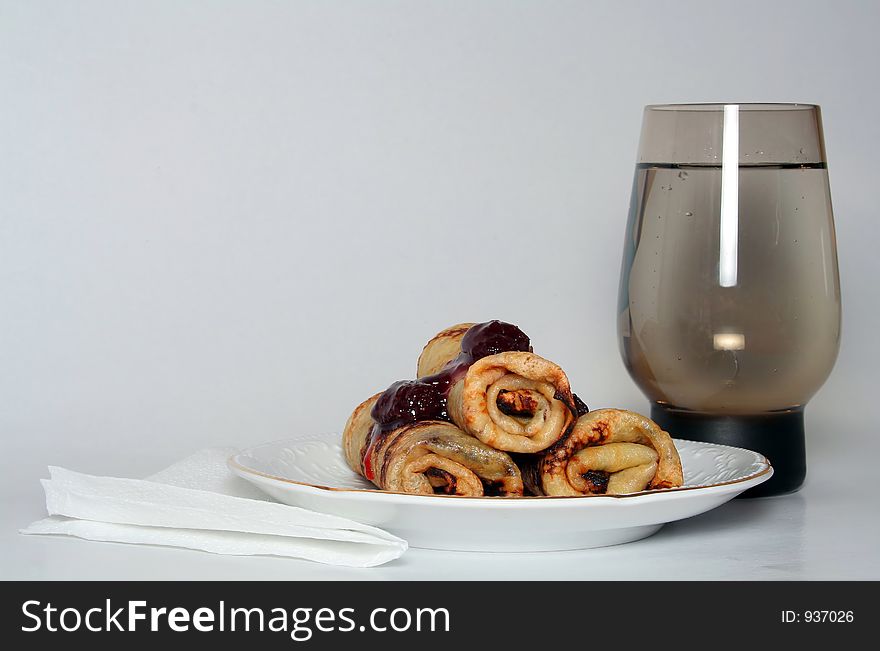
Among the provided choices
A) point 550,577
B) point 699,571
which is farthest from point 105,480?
point 699,571

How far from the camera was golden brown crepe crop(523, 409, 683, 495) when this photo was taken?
1.26 metres

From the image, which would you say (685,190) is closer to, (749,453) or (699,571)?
(749,453)

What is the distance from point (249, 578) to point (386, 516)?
0.44 ft

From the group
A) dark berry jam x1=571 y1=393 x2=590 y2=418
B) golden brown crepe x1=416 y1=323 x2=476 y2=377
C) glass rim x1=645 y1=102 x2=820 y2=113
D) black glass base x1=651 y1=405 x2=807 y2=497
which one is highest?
glass rim x1=645 y1=102 x2=820 y2=113

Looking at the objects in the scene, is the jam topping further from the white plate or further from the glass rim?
the glass rim

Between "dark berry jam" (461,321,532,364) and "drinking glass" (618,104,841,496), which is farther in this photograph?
"drinking glass" (618,104,841,496)

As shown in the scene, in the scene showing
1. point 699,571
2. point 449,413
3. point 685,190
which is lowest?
point 699,571

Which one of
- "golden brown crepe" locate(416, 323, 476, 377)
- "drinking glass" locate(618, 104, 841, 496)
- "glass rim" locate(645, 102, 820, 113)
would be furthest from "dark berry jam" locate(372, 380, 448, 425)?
"glass rim" locate(645, 102, 820, 113)

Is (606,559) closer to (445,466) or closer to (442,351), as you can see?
(445,466)

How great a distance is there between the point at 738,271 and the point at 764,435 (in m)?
0.20

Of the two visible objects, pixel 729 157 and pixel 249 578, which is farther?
pixel 729 157

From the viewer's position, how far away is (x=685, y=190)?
1558mm

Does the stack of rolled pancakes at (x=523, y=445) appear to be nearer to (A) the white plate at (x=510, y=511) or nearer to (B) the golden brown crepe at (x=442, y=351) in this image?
Result: (A) the white plate at (x=510, y=511)

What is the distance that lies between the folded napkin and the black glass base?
523 millimetres
